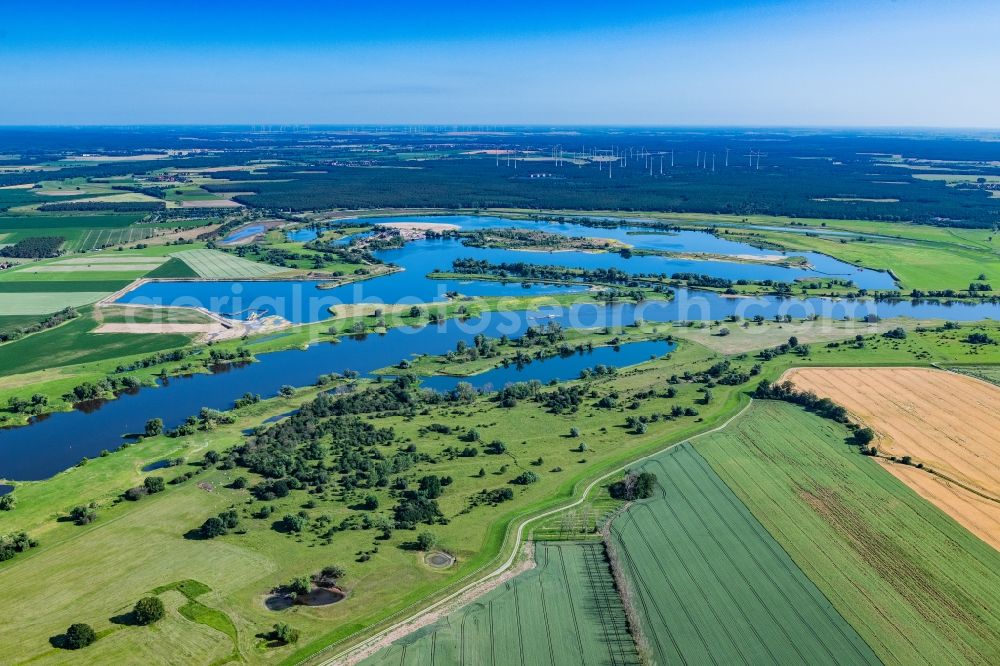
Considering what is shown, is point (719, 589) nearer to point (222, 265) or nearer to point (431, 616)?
point (431, 616)

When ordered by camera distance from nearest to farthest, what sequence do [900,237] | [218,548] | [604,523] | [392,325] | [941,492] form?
1. [218,548]
2. [604,523]
3. [941,492]
4. [392,325]
5. [900,237]

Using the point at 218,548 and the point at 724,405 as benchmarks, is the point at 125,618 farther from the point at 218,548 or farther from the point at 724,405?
the point at 724,405

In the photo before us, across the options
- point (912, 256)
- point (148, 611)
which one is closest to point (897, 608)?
point (148, 611)

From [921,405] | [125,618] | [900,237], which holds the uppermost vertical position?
[900,237]

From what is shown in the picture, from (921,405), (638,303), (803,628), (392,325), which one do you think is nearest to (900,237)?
(638,303)

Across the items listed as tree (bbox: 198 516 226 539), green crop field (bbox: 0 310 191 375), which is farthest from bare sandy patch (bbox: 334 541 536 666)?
green crop field (bbox: 0 310 191 375)

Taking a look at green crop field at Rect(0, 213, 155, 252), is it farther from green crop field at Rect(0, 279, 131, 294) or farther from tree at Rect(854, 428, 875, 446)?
tree at Rect(854, 428, 875, 446)

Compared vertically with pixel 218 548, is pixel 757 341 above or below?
above
